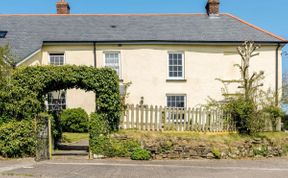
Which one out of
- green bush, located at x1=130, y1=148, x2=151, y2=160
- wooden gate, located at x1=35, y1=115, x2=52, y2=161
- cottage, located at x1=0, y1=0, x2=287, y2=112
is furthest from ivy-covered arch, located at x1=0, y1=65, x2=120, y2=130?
cottage, located at x1=0, y1=0, x2=287, y2=112

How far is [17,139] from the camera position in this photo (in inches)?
556

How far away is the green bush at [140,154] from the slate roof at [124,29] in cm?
1109

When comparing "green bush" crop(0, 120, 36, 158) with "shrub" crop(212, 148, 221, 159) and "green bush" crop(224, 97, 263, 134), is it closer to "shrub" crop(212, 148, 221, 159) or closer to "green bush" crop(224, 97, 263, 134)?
"shrub" crop(212, 148, 221, 159)

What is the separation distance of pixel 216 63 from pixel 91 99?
8.83 meters

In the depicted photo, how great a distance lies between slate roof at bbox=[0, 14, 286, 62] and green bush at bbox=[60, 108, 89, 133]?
14.9ft

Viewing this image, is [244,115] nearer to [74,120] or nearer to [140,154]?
[140,154]

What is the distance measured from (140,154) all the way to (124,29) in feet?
44.0

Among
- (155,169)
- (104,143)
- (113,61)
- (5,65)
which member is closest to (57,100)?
(113,61)

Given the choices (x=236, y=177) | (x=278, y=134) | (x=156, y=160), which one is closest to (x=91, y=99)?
(x=156, y=160)

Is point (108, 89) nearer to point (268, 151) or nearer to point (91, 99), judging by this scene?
point (268, 151)

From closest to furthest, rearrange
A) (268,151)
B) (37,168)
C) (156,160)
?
1. (37,168)
2. (156,160)
3. (268,151)

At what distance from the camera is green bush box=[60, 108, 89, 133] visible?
75.4 ft

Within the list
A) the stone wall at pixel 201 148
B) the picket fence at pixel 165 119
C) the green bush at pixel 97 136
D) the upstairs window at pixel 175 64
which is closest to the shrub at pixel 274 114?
→ the stone wall at pixel 201 148

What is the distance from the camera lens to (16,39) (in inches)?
957
